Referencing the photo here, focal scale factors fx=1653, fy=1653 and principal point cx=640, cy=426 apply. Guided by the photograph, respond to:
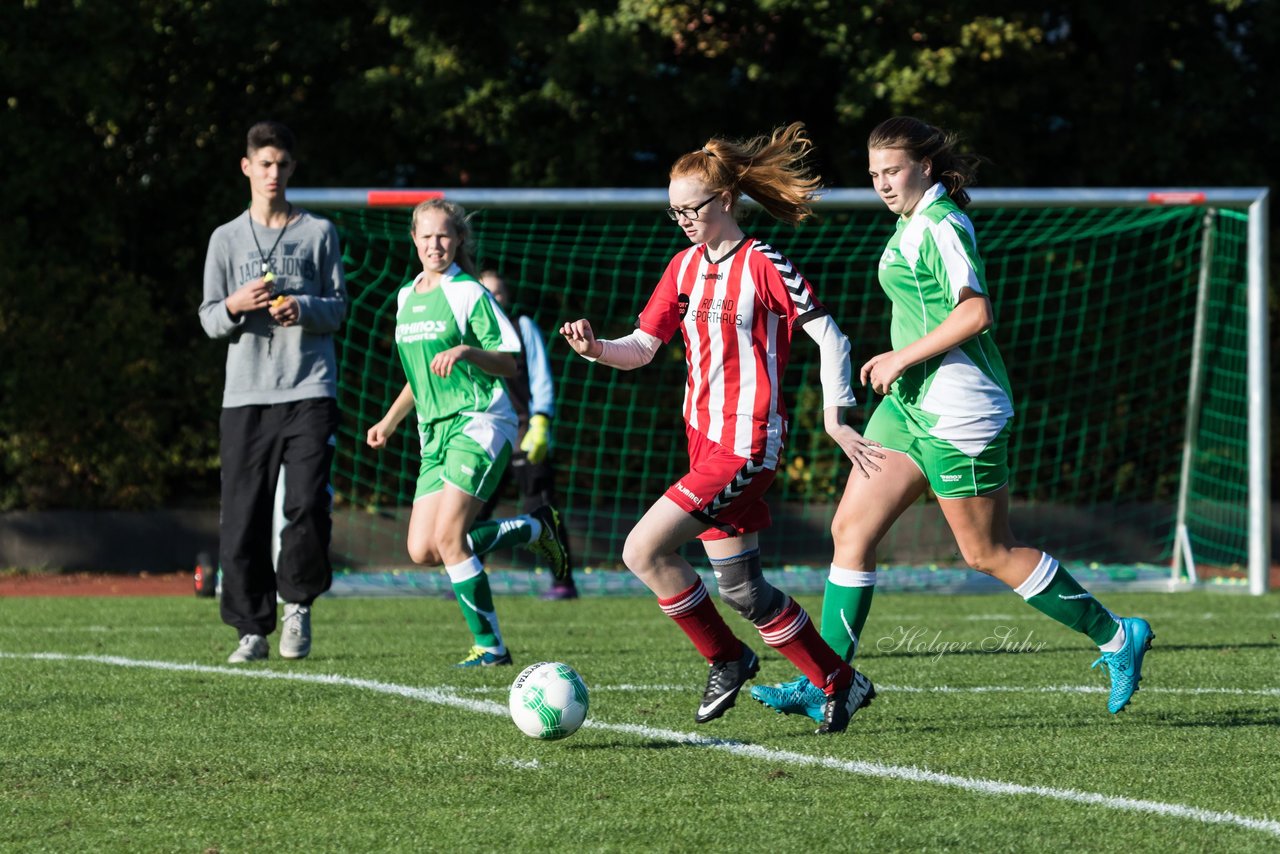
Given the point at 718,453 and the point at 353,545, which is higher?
the point at 718,453

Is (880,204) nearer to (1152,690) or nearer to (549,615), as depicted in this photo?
(549,615)

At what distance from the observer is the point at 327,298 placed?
6855 mm

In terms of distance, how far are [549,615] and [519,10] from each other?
6657mm

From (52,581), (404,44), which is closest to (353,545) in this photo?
(52,581)

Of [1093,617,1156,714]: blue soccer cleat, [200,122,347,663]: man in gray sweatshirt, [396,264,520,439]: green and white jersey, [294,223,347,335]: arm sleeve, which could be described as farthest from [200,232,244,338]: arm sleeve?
[1093,617,1156,714]: blue soccer cleat

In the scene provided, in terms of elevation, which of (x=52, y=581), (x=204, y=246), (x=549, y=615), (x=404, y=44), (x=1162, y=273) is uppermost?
(x=404, y=44)

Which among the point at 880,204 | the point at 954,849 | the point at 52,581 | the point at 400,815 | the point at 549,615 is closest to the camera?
the point at 954,849

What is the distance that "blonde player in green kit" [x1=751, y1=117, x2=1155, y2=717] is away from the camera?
4.94 metres

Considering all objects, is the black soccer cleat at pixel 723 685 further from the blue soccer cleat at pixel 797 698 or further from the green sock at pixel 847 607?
the green sock at pixel 847 607

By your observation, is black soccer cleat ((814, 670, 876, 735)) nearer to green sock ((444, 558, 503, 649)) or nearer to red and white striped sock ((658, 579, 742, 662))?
red and white striped sock ((658, 579, 742, 662))

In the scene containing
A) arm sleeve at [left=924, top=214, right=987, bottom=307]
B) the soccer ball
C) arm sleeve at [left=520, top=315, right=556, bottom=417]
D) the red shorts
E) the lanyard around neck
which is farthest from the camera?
arm sleeve at [left=520, top=315, right=556, bottom=417]

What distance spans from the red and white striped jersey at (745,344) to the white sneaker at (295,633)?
2.56m

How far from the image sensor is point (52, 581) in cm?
1322

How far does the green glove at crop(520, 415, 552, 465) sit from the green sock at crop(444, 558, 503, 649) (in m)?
2.52
